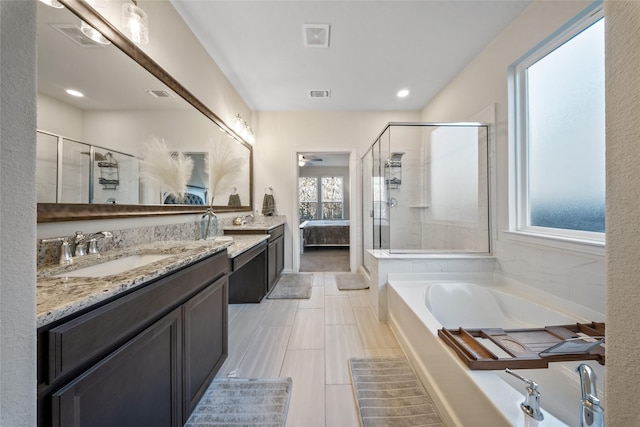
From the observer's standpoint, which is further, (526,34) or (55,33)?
(526,34)

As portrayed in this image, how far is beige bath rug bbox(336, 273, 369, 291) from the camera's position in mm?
3295

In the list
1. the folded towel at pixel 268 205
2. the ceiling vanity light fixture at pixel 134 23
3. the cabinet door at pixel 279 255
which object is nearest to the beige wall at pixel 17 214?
the ceiling vanity light fixture at pixel 134 23

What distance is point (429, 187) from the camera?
3.30 meters

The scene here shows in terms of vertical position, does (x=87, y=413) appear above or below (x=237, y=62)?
below

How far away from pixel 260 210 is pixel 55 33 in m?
3.01

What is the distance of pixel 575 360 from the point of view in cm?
117

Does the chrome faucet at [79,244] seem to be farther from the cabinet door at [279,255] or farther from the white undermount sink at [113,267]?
the cabinet door at [279,255]

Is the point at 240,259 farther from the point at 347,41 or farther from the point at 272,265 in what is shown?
the point at 347,41

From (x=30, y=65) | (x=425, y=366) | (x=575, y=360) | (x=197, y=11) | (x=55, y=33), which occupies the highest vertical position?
(x=197, y=11)

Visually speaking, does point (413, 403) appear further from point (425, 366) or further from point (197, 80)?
point (197, 80)

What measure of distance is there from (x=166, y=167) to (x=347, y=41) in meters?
1.97

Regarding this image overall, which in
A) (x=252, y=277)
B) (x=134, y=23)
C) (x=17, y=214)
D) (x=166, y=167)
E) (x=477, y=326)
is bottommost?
(x=477, y=326)

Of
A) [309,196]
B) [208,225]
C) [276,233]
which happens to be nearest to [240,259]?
[208,225]

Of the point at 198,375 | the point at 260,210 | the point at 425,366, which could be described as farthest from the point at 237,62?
the point at 425,366
